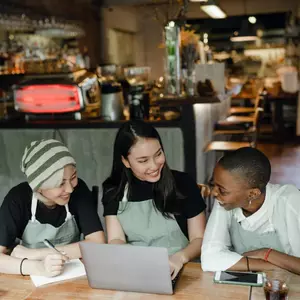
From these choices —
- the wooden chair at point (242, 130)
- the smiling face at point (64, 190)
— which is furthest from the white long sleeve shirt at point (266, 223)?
the wooden chair at point (242, 130)

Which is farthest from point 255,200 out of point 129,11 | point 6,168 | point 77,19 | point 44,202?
point 129,11

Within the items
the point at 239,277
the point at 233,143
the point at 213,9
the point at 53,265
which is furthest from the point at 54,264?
A: the point at 213,9

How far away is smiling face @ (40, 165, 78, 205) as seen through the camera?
225 cm

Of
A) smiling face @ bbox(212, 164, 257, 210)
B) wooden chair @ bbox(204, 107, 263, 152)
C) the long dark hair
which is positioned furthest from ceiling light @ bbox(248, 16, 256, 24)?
smiling face @ bbox(212, 164, 257, 210)

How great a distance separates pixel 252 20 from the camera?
38.1 feet

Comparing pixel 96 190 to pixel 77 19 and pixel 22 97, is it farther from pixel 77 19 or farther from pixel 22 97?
pixel 77 19

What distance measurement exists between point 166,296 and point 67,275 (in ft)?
1.50

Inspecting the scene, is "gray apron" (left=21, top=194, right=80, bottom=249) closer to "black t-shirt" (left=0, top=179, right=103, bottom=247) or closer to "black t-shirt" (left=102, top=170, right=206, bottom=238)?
"black t-shirt" (left=0, top=179, right=103, bottom=247)

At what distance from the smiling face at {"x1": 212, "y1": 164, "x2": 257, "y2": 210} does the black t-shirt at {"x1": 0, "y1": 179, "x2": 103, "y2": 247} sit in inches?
27.0

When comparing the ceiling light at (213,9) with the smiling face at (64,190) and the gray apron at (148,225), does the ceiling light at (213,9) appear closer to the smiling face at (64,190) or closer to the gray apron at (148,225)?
the gray apron at (148,225)

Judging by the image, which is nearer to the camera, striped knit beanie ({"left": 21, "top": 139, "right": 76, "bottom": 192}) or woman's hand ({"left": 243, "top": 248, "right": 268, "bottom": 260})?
woman's hand ({"left": 243, "top": 248, "right": 268, "bottom": 260})

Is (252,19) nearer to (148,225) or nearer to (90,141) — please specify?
(90,141)

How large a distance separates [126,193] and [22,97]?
2219 millimetres

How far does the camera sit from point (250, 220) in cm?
214
